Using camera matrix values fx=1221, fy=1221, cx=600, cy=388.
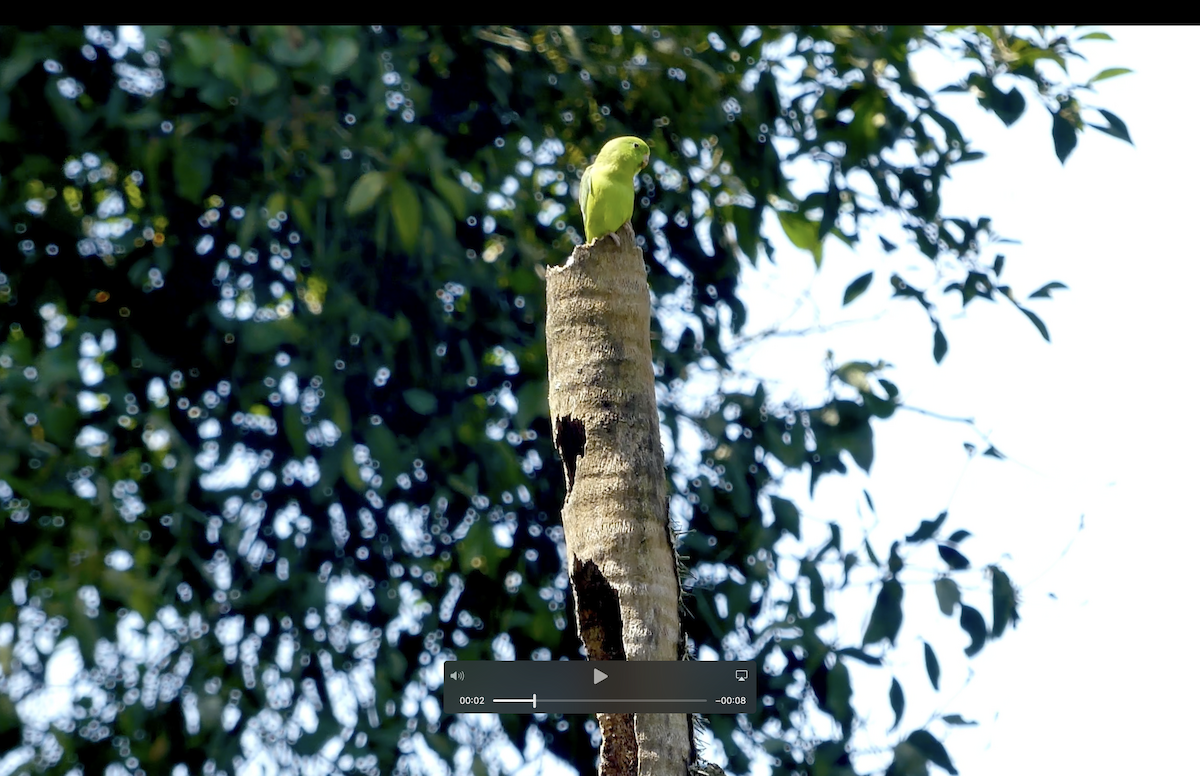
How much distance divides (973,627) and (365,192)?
5.14 ft

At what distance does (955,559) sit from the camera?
2.64m

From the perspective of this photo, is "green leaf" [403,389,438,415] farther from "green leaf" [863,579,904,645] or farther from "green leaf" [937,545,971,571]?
"green leaf" [937,545,971,571]

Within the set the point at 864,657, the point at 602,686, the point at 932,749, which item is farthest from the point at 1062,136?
the point at 602,686

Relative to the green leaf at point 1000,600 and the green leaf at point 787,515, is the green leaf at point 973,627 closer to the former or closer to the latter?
the green leaf at point 1000,600

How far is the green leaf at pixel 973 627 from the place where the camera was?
8.59 feet

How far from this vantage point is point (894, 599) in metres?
2.61

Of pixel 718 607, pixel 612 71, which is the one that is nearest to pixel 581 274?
pixel 718 607

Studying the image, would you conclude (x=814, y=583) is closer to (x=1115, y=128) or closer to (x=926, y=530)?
(x=926, y=530)

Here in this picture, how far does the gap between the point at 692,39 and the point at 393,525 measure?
Result: 57.9 inches

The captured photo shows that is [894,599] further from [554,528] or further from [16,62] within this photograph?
[16,62]

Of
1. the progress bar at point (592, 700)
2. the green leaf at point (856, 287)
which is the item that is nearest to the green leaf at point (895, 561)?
the green leaf at point (856, 287)

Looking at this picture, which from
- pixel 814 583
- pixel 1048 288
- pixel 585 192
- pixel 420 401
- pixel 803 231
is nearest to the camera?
pixel 585 192

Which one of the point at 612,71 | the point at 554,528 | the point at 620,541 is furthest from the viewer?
the point at 612,71

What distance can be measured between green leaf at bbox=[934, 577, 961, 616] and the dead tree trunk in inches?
50.0
